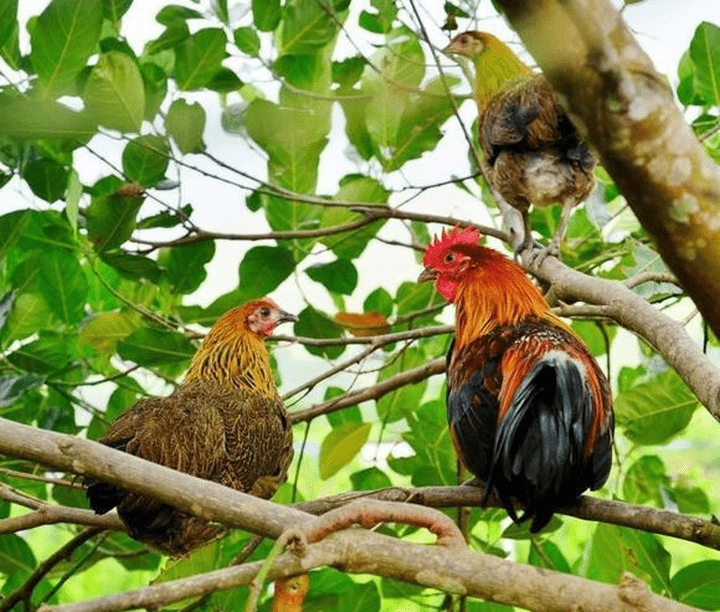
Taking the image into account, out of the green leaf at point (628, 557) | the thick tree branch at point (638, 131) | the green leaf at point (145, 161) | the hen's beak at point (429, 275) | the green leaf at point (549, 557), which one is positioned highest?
the green leaf at point (145, 161)

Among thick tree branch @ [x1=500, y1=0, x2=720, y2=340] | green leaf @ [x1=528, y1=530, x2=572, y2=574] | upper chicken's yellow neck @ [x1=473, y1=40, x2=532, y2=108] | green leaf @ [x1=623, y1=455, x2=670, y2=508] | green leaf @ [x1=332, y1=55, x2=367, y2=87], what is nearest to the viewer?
thick tree branch @ [x1=500, y1=0, x2=720, y2=340]

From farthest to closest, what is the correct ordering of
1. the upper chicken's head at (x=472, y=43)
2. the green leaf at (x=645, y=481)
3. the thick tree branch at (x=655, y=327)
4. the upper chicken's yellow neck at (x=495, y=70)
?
the upper chicken's head at (x=472, y=43), the upper chicken's yellow neck at (x=495, y=70), the green leaf at (x=645, y=481), the thick tree branch at (x=655, y=327)

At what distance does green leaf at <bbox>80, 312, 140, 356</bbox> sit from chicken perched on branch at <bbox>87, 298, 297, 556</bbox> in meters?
0.16

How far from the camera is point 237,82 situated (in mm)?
2719

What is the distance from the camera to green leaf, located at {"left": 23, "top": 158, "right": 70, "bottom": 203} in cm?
240

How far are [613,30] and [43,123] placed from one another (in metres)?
1.55

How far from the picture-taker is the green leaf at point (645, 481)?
272cm

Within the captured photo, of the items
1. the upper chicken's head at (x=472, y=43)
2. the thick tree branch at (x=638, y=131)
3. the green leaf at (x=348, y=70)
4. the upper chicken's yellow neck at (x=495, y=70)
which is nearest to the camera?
the thick tree branch at (x=638, y=131)

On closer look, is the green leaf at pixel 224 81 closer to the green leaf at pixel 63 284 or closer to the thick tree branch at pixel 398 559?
the green leaf at pixel 63 284

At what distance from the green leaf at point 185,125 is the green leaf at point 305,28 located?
31 centimetres

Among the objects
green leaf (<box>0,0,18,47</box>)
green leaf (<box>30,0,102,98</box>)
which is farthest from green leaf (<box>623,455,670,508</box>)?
green leaf (<box>0,0,18,47</box>)

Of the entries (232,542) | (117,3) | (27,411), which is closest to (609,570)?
(232,542)

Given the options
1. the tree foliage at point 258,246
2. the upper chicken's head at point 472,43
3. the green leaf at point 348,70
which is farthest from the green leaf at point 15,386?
the upper chicken's head at point 472,43

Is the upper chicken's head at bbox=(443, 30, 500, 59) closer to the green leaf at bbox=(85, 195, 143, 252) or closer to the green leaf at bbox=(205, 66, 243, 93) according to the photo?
the green leaf at bbox=(205, 66, 243, 93)
